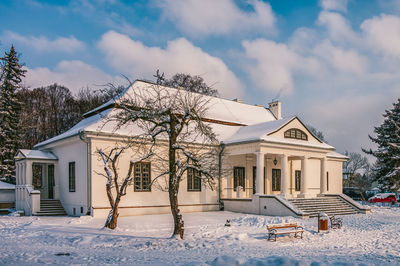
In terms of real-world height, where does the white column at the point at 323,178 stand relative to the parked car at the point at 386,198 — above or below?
above

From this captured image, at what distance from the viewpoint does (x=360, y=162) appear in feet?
229

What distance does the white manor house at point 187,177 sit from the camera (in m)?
19.4

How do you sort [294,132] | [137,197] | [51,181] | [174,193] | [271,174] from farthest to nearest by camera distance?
[271,174] → [294,132] → [51,181] → [137,197] → [174,193]

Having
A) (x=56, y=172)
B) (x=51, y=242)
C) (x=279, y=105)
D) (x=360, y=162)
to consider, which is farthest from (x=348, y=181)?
(x=51, y=242)

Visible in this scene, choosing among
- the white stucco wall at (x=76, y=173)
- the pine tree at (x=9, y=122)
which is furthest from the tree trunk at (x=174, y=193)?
the pine tree at (x=9, y=122)

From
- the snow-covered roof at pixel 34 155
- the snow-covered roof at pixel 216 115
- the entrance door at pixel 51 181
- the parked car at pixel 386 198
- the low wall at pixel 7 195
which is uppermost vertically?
the snow-covered roof at pixel 216 115

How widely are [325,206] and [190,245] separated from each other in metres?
13.7

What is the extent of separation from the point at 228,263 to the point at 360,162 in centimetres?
6914

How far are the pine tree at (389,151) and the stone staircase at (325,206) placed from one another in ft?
30.0

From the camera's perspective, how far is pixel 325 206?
22.6 m

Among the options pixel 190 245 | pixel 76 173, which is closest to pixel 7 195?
pixel 76 173

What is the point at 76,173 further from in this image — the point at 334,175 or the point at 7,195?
the point at 334,175

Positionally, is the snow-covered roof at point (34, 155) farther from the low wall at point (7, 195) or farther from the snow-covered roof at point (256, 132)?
the snow-covered roof at point (256, 132)

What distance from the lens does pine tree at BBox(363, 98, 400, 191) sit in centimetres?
3072
